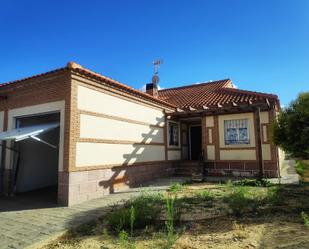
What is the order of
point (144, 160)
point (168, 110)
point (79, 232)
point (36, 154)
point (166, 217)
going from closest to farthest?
point (79, 232), point (166, 217), point (36, 154), point (144, 160), point (168, 110)

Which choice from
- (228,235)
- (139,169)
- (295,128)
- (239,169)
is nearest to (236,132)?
(239,169)

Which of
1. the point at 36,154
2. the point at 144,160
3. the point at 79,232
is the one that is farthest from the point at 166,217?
the point at 36,154

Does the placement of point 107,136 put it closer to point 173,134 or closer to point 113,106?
point 113,106

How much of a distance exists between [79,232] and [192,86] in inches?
672

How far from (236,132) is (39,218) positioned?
1043cm

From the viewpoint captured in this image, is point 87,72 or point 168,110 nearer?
point 87,72

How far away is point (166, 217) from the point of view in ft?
20.0

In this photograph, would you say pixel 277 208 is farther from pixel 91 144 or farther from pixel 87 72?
pixel 87 72

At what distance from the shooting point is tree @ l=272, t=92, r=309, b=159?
301 inches

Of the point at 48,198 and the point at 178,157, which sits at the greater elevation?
the point at 178,157

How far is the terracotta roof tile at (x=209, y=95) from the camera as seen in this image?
1443cm

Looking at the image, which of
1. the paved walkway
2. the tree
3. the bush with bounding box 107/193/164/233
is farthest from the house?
the bush with bounding box 107/193/164/233

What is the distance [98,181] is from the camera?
362 inches

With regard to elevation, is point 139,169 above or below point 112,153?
below
